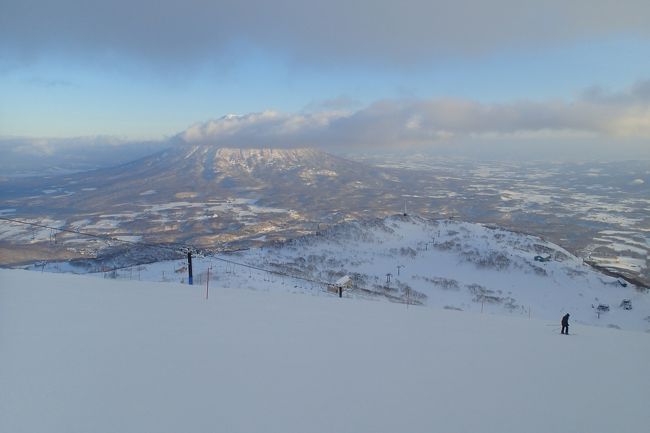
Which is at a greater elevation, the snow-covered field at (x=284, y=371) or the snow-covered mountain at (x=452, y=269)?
the snow-covered field at (x=284, y=371)

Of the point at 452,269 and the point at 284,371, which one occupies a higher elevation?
the point at 284,371

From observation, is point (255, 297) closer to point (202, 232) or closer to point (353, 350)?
point (353, 350)

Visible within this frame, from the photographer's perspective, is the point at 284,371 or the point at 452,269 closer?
the point at 284,371

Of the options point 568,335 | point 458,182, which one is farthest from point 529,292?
point 458,182

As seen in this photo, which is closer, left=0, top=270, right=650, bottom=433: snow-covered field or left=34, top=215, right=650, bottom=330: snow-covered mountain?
left=0, top=270, right=650, bottom=433: snow-covered field

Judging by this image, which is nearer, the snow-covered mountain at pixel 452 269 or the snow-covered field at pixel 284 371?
the snow-covered field at pixel 284 371
